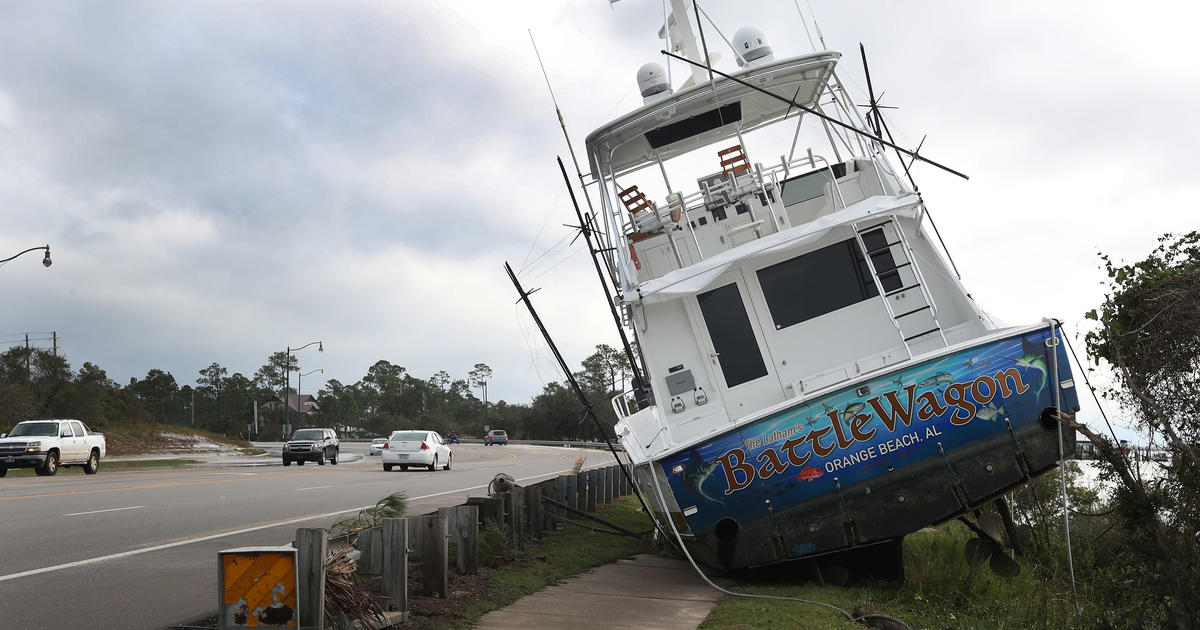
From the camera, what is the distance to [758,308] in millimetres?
11117

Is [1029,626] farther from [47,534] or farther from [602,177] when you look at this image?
[47,534]

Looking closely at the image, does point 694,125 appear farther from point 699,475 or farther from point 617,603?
point 617,603

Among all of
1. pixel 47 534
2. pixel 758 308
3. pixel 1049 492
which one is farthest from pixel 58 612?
pixel 1049 492

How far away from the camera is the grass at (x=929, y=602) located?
7.97m

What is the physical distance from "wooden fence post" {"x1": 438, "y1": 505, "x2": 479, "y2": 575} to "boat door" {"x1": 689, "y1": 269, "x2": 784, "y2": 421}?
3.69 m

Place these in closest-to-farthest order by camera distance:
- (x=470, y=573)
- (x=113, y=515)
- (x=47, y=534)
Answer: (x=470, y=573), (x=47, y=534), (x=113, y=515)

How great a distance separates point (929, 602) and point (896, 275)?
12.5 ft

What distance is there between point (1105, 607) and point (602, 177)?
313 inches

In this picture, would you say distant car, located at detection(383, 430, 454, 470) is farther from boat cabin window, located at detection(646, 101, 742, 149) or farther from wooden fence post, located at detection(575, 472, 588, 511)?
boat cabin window, located at detection(646, 101, 742, 149)

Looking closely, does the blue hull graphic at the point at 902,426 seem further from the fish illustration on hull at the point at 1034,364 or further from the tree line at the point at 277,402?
the tree line at the point at 277,402

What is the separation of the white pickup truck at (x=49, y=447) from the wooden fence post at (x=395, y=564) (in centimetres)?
2299

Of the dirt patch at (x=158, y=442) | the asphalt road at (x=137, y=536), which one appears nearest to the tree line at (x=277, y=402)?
the dirt patch at (x=158, y=442)

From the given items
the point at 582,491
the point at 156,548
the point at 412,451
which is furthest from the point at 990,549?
the point at 412,451

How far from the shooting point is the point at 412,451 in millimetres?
30516
